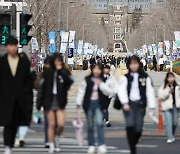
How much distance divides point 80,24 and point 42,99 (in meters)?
84.8

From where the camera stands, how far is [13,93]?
1127 centimetres

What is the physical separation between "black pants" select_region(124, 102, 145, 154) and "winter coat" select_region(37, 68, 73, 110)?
128 centimetres

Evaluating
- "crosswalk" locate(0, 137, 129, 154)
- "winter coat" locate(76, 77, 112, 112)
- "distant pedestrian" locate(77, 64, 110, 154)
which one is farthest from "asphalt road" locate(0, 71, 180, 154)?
"winter coat" locate(76, 77, 112, 112)

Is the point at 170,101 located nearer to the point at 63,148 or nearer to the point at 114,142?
the point at 114,142

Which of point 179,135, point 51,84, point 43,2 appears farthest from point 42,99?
point 43,2

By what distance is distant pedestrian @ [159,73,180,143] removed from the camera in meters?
15.2

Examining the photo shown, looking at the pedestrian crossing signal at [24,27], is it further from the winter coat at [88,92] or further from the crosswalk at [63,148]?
the winter coat at [88,92]

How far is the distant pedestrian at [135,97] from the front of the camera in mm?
11672

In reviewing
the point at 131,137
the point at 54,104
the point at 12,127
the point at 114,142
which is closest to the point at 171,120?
the point at 114,142

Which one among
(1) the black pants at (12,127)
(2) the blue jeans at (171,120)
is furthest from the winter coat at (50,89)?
(2) the blue jeans at (171,120)

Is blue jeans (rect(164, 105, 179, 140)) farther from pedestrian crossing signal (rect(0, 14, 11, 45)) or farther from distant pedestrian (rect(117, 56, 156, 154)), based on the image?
pedestrian crossing signal (rect(0, 14, 11, 45))

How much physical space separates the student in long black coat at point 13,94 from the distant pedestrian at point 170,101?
460 centimetres

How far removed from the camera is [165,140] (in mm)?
15852

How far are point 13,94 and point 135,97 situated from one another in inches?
84.8
